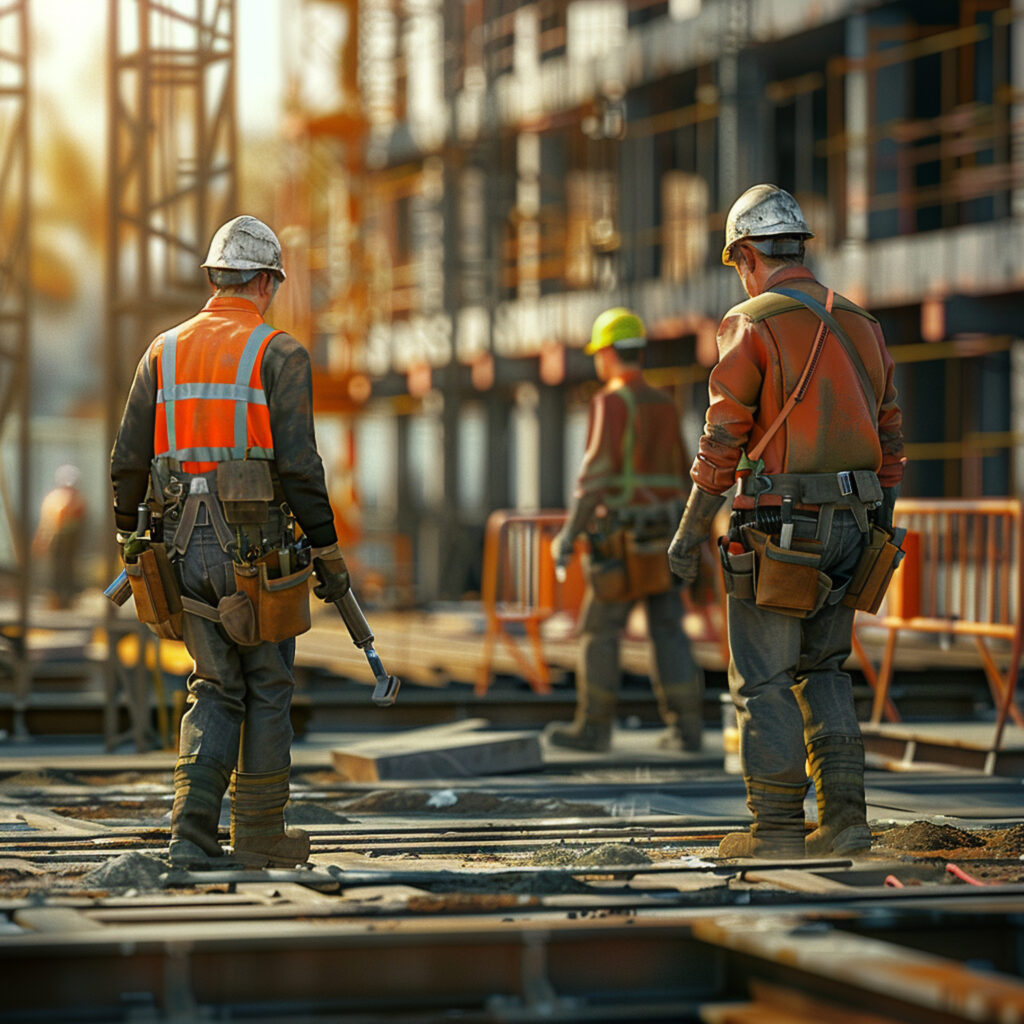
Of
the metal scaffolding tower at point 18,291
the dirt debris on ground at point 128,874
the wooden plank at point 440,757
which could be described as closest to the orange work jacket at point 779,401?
the dirt debris on ground at point 128,874

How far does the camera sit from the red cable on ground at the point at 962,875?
22.0ft

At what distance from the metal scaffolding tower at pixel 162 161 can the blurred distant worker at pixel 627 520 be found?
260cm

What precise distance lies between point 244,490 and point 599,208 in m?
24.0

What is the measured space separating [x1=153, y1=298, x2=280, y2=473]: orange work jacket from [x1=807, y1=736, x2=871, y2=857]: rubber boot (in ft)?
7.43

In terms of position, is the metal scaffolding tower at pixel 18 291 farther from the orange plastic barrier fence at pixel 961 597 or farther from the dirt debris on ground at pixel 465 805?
the orange plastic barrier fence at pixel 961 597

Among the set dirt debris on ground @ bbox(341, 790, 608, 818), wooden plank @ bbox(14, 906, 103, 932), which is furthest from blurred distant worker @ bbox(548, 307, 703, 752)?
wooden plank @ bbox(14, 906, 103, 932)

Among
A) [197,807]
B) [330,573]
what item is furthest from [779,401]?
[197,807]

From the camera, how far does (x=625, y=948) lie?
5781mm

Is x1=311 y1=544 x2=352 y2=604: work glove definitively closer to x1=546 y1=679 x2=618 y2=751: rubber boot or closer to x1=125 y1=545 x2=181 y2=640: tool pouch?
x1=125 y1=545 x2=181 y2=640: tool pouch

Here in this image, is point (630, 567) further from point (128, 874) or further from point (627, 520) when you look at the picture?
point (128, 874)

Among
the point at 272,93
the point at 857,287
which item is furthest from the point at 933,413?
the point at 272,93

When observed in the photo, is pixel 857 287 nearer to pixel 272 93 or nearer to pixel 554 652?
pixel 554 652

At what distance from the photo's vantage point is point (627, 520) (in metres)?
11.1

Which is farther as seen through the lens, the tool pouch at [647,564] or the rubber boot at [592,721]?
the rubber boot at [592,721]
